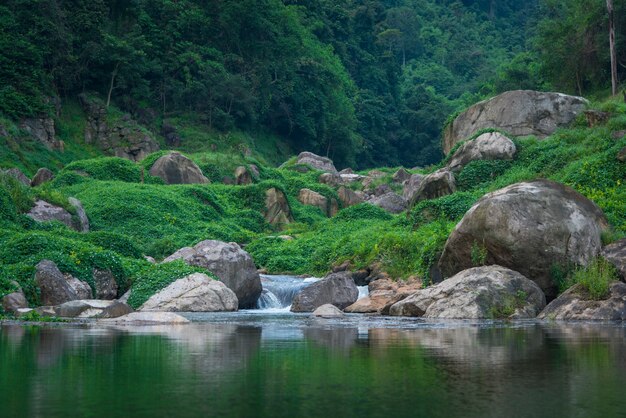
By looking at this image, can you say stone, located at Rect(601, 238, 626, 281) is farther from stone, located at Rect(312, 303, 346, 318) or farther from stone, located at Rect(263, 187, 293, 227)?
stone, located at Rect(263, 187, 293, 227)

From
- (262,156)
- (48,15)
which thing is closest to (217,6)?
(262,156)

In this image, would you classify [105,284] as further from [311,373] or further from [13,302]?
[311,373]

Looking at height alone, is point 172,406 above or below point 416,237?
below

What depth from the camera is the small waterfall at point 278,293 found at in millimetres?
26578

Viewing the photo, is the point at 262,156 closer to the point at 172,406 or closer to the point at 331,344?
the point at 331,344

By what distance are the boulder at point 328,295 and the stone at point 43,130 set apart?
36.4 metres

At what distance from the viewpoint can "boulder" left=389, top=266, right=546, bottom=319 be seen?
19500 mm

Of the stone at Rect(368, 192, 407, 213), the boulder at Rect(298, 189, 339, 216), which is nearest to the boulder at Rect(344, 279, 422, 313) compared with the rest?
the stone at Rect(368, 192, 407, 213)

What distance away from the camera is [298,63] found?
276 feet

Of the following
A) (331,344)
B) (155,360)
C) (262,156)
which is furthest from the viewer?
(262,156)

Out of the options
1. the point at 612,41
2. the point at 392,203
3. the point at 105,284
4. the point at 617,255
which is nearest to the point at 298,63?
the point at 392,203

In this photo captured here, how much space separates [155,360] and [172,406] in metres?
3.24

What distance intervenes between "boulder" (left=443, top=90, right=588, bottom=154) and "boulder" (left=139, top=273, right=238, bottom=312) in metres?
19.7

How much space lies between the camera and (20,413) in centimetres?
693
